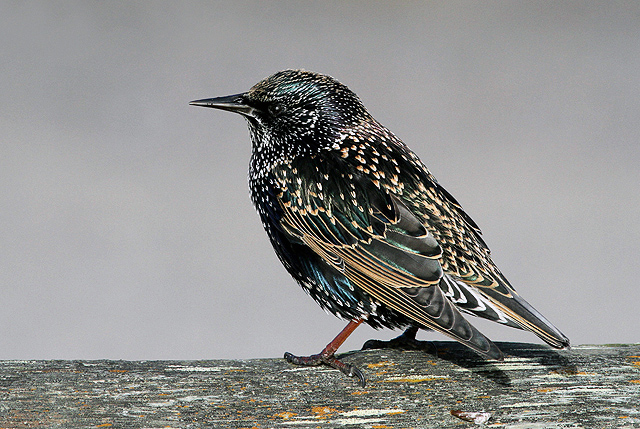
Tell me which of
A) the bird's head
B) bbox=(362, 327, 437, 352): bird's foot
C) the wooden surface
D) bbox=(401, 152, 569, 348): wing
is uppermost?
the bird's head

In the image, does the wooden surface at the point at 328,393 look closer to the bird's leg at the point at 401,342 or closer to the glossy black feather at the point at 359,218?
the glossy black feather at the point at 359,218

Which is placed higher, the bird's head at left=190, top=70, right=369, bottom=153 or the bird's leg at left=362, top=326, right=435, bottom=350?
the bird's head at left=190, top=70, right=369, bottom=153

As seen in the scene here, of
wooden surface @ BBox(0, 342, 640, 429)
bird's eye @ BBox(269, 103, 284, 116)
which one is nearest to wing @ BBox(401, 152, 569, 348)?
wooden surface @ BBox(0, 342, 640, 429)

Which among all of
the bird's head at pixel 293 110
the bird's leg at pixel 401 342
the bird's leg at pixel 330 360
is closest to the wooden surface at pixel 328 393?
the bird's leg at pixel 330 360

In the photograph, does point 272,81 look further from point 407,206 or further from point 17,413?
point 17,413

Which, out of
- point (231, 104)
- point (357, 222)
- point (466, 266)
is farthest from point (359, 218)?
point (231, 104)

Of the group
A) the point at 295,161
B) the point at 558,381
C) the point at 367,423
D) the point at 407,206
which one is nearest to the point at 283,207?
the point at 295,161

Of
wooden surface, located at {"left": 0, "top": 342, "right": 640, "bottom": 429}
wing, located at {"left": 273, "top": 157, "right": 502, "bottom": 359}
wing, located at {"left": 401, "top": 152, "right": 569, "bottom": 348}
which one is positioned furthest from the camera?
wing, located at {"left": 273, "top": 157, "right": 502, "bottom": 359}

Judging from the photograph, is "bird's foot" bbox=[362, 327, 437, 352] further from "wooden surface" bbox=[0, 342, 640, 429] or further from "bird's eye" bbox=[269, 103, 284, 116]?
"bird's eye" bbox=[269, 103, 284, 116]
